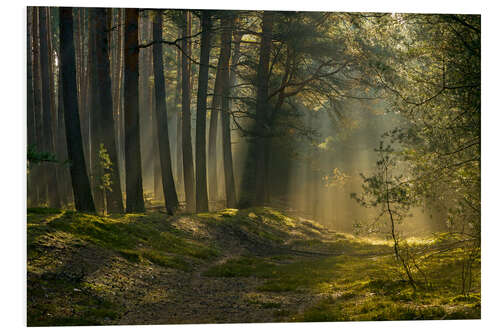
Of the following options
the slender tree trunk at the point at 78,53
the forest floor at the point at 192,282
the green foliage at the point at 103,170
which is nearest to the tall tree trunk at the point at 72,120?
the green foliage at the point at 103,170

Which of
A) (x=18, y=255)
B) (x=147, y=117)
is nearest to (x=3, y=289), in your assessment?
(x=18, y=255)

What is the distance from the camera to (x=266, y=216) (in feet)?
38.7

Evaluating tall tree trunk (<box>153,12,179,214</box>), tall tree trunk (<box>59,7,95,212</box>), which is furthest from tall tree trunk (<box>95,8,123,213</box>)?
tall tree trunk (<box>153,12,179,214</box>)

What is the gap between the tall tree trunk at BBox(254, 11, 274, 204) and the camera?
12.2 meters

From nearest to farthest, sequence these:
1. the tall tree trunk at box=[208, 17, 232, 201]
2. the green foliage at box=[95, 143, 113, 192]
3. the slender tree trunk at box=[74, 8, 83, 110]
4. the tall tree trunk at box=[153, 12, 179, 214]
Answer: the green foliage at box=[95, 143, 113, 192] → the tall tree trunk at box=[153, 12, 179, 214] → the tall tree trunk at box=[208, 17, 232, 201] → the slender tree trunk at box=[74, 8, 83, 110]

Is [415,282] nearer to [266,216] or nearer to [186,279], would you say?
[186,279]

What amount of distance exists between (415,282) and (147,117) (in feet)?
49.9

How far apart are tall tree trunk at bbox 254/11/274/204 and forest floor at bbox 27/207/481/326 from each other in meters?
5.38

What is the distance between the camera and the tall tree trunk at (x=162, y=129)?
1127 cm

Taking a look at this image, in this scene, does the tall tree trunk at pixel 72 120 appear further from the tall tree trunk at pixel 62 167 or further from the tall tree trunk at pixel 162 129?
the tall tree trunk at pixel 62 167

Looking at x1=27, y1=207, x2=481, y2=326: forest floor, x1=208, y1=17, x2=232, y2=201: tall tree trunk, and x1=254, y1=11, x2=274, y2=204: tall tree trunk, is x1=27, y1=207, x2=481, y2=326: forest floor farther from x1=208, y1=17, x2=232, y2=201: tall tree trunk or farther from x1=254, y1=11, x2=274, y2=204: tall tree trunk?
x1=254, y1=11, x2=274, y2=204: tall tree trunk

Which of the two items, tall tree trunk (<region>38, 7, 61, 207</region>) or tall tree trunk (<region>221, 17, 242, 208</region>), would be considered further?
tall tree trunk (<region>221, 17, 242, 208</region>)
